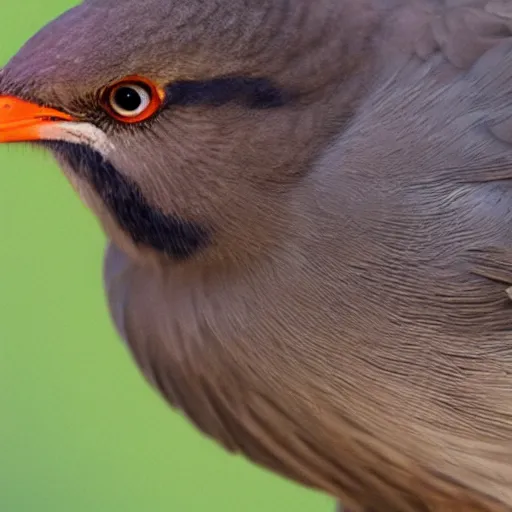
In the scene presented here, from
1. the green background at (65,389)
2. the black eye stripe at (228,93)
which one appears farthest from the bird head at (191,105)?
the green background at (65,389)

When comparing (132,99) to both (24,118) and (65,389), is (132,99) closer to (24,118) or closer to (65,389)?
(24,118)

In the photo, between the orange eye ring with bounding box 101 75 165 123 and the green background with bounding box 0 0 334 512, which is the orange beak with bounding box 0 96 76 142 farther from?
the green background with bounding box 0 0 334 512

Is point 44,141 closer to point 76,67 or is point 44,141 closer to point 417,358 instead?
point 76,67

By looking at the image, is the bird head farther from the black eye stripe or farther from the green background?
the green background

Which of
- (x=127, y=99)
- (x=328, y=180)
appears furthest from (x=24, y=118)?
(x=328, y=180)

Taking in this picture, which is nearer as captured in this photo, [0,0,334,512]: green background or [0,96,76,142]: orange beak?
[0,96,76,142]: orange beak

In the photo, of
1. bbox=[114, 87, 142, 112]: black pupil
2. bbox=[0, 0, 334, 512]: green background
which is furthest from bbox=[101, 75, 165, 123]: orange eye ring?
bbox=[0, 0, 334, 512]: green background

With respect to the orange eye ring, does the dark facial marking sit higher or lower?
lower
